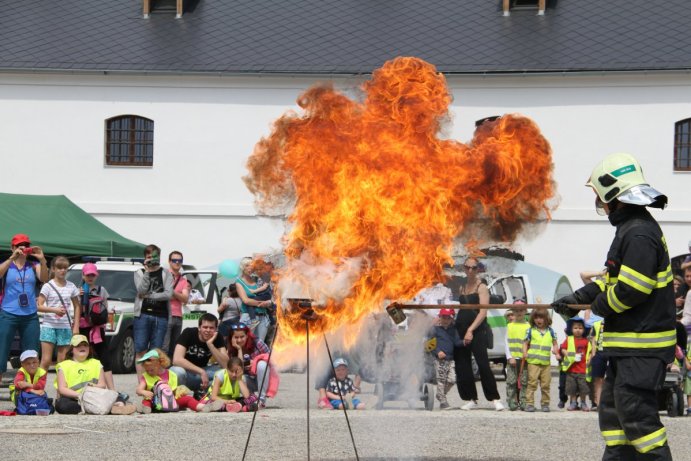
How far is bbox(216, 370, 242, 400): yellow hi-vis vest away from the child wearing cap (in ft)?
6.16

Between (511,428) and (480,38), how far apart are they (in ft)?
71.4

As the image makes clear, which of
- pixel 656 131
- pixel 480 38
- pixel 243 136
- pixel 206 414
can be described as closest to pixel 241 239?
pixel 243 136

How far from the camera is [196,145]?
3152cm

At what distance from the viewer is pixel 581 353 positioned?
14430 mm

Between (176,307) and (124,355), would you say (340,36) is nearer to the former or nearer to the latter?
(124,355)

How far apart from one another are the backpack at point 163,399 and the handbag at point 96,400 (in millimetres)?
459

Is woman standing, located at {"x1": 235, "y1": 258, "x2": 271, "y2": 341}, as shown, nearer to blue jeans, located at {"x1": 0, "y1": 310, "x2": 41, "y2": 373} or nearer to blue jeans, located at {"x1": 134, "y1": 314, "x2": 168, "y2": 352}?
blue jeans, located at {"x1": 134, "y1": 314, "x2": 168, "y2": 352}

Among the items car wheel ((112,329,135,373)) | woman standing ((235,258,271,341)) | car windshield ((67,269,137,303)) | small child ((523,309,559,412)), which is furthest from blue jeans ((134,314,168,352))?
car windshield ((67,269,137,303))

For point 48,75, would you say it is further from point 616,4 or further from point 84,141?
point 616,4

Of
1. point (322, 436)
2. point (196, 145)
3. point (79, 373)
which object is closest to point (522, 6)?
point (196, 145)

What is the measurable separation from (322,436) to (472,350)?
3.66m

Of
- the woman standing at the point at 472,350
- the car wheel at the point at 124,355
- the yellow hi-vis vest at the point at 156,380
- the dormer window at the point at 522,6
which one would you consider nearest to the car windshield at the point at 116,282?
the car wheel at the point at 124,355

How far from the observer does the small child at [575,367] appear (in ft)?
46.7

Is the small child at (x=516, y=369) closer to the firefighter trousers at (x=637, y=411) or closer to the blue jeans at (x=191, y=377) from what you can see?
the blue jeans at (x=191, y=377)
